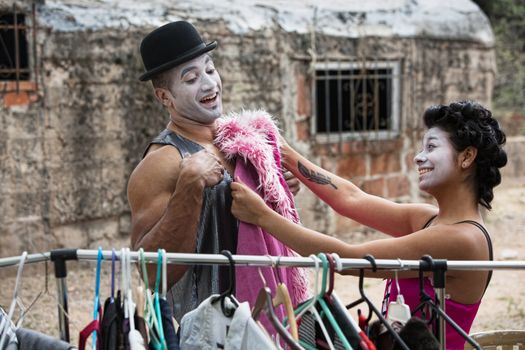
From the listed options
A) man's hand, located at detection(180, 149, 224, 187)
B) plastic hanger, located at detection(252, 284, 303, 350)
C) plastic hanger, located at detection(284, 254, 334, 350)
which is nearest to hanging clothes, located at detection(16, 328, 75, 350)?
plastic hanger, located at detection(252, 284, 303, 350)

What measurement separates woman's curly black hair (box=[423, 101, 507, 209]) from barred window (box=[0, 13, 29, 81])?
4383 millimetres

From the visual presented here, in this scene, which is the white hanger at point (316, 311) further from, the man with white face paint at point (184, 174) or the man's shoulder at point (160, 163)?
the man's shoulder at point (160, 163)

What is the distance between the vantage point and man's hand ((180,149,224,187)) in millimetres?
2531

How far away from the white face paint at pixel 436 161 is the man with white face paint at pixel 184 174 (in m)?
0.68

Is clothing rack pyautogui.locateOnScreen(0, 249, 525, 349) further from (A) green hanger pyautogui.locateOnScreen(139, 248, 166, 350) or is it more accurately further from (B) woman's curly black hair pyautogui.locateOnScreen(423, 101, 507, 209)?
(B) woman's curly black hair pyautogui.locateOnScreen(423, 101, 507, 209)

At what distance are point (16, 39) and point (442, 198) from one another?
454 centimetres

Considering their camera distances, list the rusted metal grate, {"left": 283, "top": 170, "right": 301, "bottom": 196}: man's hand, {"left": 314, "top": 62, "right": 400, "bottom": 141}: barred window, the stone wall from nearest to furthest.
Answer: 1. {"left": 283, "top": 170, "right": 301, "bottom": 196}: man's hand
2. the rusted metal grate
3. the stone wall
4. {"left": 314, "top": 62, "right": 400, "bottom": 141}: barred window

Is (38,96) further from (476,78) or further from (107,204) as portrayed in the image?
(476,78)

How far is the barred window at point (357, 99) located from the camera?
8.04 m

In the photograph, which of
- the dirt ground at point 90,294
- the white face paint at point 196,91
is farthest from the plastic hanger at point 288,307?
the dirt ground at point 90,294

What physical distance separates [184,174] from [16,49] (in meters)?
4.07

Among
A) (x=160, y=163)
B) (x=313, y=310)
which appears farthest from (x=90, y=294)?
(x=313, y=310)

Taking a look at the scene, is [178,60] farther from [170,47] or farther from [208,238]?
[208,238]

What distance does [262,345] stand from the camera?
188 centimetres
